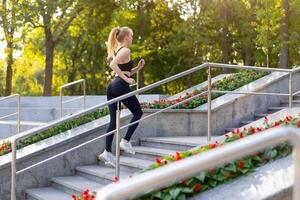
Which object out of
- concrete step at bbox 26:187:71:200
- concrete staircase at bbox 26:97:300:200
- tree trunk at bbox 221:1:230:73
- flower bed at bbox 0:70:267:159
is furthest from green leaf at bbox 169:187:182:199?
tree trunk at bbox 221:1:230:73

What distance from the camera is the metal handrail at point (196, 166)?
166 centimetres

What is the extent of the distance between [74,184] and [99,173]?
0.37 metres

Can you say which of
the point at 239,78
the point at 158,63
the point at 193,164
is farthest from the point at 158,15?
the point at 193,164

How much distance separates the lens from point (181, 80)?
3200 centimetres

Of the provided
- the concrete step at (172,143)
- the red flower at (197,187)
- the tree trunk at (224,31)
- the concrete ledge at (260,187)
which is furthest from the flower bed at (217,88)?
the tree trunk at (224,31)

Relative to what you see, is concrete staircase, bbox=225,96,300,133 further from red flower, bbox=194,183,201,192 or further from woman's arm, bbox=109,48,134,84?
red flower, bbox=194,183,201,192

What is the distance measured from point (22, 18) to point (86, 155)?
669 inches

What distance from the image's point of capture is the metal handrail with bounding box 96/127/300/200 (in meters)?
1.66

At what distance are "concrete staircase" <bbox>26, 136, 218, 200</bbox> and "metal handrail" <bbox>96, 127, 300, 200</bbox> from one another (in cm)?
468

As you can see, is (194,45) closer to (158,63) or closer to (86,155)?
(158,63)

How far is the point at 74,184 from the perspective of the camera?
22.4 feet

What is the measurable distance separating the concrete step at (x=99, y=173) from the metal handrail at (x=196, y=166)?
184 inches

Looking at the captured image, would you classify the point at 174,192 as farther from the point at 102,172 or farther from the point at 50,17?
the point at 50,17

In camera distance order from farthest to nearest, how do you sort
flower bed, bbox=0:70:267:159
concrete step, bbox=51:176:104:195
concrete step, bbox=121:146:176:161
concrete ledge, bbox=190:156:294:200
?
flower bed, bbox=0:70:267:159 < concrete step, bbox=121:146:176:161 < concrete step, bbox=51:176:104:195 < concrete ledge, bbox=190:156:294:200
